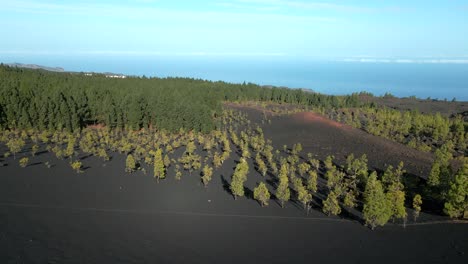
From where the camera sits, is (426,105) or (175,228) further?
(426,105)

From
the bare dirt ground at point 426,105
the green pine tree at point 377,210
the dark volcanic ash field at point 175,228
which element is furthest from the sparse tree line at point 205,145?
the bare dirt ground at point 426,105

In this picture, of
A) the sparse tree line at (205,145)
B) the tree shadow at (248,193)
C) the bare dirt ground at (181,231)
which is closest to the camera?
the bare dirt ground at (181,231)

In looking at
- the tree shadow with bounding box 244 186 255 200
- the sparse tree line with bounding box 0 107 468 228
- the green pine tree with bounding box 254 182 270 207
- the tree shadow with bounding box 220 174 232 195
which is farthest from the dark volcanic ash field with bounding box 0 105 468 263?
the sparse tree line with bounding box 0 107 468 228

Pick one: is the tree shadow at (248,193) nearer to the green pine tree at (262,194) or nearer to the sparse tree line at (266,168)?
the sparse tree line at (266,168)

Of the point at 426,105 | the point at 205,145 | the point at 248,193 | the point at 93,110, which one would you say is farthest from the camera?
the point at 426,105

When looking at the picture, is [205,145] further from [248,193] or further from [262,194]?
[262,194]

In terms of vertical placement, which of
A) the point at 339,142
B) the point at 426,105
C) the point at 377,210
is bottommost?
the point at 377,210

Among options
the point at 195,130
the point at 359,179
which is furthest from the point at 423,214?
the point at 195,130

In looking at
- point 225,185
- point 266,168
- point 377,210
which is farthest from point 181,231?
point 266,168

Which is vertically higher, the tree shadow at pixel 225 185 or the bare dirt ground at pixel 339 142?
the bare dirt ground at pixel 339 142

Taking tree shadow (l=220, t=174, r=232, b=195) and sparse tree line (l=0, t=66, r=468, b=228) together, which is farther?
tree shadow (l=220, t=174, r=232, b=195)

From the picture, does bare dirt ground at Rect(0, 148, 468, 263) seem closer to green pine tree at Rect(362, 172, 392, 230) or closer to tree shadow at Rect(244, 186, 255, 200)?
tree shadow at Rect(244, 186, 255, 200)

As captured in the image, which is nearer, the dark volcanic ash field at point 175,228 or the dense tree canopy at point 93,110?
the dark volcanic ash field at point 175,228
